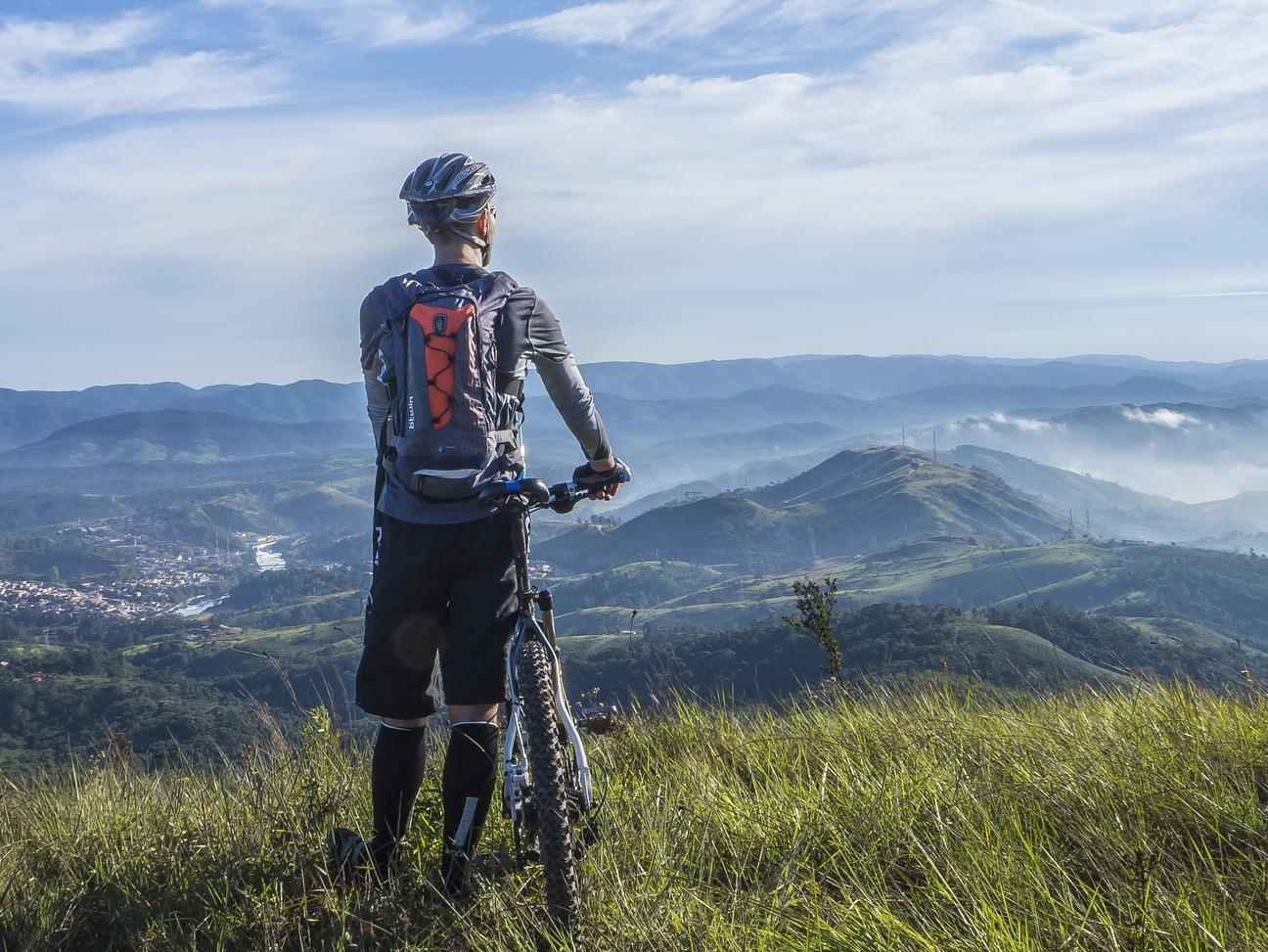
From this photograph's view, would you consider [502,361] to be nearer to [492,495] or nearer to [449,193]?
[492,495]

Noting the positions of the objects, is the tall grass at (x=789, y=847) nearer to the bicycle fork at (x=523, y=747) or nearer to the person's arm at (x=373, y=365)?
the bicycle fork at (x=523, y=747)

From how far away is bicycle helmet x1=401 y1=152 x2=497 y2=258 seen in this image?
3309 mm

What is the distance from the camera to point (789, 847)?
305 cm

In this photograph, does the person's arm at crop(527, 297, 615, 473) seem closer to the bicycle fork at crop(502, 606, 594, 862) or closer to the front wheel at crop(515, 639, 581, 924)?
the bicycle fork at crop(502, 606, 594, 862)

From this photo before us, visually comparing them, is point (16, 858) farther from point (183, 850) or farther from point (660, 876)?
point (660, 876)

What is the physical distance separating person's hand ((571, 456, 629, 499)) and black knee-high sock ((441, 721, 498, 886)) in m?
0.88

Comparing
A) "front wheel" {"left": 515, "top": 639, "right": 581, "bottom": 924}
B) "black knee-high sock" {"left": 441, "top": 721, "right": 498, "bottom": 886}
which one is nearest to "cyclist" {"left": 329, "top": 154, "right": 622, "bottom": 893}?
"black knee-high sock" {"left": 441, "top": 721, "right": 498, "bottom": 886}

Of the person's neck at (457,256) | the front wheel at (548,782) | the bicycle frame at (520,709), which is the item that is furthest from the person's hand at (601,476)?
the person's neck at (457,256)

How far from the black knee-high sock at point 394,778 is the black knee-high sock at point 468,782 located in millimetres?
192

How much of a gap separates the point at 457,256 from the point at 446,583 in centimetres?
112

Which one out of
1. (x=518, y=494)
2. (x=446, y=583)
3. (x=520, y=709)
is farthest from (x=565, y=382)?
(x=520, y=709)

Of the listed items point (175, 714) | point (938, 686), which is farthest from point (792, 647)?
point (938, 686)

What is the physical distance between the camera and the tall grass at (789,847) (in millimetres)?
2375

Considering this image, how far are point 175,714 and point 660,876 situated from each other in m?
59.9
